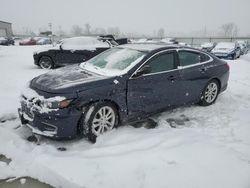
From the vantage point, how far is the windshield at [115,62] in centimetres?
437

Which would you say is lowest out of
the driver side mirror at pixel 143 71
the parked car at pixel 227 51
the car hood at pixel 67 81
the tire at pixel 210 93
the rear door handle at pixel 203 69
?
the parked car at pixel 227 51

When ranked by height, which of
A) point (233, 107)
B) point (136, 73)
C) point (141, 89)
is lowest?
point (233, 107)

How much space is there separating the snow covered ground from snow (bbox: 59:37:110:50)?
225 inches

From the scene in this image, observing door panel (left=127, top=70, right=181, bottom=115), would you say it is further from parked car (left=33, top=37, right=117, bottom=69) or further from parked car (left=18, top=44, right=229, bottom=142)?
parked car (left=33, top=37, right=117, bottom=69)

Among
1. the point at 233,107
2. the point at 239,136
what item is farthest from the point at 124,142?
the point at 233,107

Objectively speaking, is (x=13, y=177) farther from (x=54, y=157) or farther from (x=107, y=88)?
(x=107, y=88)

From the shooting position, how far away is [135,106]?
14.2 feet

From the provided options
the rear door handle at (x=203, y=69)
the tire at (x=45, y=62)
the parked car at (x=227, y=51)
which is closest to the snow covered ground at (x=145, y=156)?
the rear door handle at (x=203, y=69)

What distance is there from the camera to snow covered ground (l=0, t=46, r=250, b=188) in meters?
3.00

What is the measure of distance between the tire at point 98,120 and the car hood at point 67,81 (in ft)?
1.16

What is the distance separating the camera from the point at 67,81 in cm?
394

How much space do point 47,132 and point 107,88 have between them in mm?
1117

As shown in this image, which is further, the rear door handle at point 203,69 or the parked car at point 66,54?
the parked car at point 66,54

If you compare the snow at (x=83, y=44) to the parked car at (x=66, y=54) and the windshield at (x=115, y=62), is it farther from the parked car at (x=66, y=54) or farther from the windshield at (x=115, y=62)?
the windshield at (x=115, y=62)
